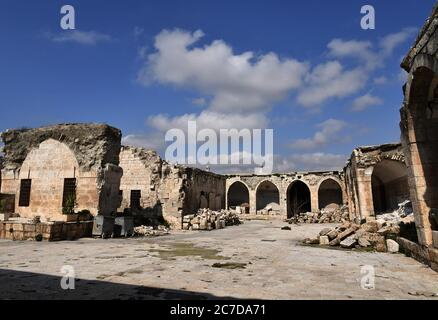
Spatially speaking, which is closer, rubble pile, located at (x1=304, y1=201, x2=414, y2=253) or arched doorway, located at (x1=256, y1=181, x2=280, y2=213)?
rubble pile, located at (x1=304, y1=201, x2=414, y2=253)

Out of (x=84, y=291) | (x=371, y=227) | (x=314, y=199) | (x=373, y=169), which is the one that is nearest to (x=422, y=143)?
(x=371, y=227)

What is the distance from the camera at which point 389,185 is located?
703 inches

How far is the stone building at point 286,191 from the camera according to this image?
2766cm

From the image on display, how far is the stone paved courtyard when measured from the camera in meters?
3.97

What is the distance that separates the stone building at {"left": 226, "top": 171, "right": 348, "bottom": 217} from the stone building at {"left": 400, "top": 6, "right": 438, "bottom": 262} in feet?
67.9

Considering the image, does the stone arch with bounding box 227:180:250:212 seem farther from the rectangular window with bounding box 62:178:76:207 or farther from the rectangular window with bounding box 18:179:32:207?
the rectangular window with bounding box 18:179:32:207

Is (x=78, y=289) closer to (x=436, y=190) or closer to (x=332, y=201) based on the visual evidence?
(x=436, y=190)

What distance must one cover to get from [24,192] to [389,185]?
19633 millimetres

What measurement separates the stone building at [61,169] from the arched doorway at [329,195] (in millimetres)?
21878

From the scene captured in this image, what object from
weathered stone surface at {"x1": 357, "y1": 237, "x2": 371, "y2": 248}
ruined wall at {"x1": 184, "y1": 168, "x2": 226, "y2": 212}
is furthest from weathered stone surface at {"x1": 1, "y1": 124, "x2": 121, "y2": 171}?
weathered stone surface at {"x1": 357, "y1": 237, "x2": 371, "y2": 248}

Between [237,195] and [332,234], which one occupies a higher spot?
[237,195]

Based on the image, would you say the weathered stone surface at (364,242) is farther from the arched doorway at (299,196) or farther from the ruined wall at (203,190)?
the arched doorway at (299,196)

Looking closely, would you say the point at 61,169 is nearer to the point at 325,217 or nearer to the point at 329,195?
the point at 325,217
